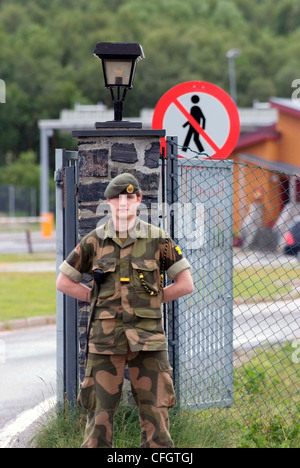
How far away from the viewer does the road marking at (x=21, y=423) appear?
6404 millimetres

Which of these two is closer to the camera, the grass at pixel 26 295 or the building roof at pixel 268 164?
the grass at pixel 26 295

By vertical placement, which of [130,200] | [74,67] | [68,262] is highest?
[74,67]

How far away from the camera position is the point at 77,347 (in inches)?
241

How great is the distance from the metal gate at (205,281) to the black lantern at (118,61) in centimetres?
57

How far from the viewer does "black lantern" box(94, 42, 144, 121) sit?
20.1 ft

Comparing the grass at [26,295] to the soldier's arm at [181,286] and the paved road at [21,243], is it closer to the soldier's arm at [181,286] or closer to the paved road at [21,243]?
the soldier's arm at [181,286]

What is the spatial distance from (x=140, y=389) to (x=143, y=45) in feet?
292

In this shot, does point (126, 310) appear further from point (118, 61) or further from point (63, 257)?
point (118, 61)

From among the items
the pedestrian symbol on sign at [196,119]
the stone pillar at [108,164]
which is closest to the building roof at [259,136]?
the pedestrian symbol on sign at [196,119]

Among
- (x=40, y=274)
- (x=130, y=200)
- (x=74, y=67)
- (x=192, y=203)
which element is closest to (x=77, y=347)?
(x=192, y=203)

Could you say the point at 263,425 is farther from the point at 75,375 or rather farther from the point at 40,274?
the point at 40,274

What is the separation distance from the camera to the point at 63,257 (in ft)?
20.3
